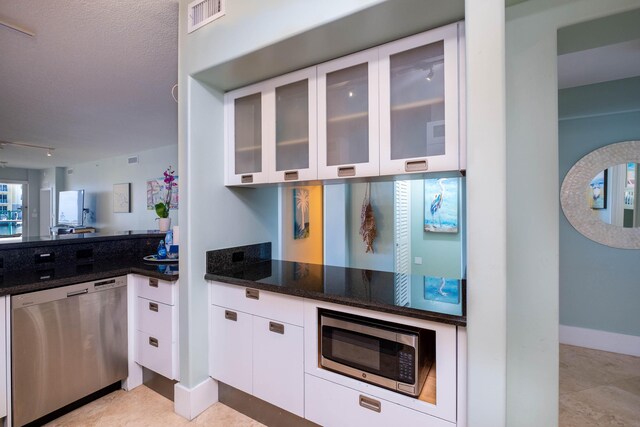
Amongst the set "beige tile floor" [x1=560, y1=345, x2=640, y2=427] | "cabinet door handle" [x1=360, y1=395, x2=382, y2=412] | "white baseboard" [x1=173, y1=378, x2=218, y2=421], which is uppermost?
"cabinet door handle" [x1=360, y1=395, x2=382, y2=412]

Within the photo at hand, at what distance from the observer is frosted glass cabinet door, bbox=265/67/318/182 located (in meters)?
1.71

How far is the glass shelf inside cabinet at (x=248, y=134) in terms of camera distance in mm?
1940

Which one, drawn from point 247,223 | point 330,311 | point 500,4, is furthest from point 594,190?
point 247,223

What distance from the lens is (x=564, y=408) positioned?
78.4 inches

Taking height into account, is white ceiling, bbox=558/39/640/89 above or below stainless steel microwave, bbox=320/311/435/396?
above

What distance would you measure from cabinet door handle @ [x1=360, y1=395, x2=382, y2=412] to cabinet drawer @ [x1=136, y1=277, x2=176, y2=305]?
137cm

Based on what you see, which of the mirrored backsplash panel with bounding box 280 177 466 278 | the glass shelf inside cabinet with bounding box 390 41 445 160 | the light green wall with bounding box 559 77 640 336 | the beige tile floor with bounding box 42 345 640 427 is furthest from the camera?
the mirrored backsplash panel with bounding box 280 177 466 278

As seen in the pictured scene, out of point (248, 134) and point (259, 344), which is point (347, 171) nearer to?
point (248, 134)

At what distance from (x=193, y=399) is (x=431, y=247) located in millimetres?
3240

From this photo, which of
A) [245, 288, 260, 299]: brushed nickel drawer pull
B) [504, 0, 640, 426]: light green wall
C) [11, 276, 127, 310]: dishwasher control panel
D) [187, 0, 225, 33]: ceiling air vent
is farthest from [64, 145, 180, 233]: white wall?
[504, 0, 640, 426]: light green wall

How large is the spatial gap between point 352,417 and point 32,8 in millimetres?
2798

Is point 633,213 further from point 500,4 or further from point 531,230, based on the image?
point 500,4

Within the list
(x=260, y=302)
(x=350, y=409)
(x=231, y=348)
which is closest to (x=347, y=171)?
(x=260, y=302)

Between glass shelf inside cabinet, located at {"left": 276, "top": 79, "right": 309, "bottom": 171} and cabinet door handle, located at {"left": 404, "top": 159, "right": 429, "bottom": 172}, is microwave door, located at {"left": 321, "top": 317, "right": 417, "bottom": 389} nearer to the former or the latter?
cabinet door handle, located at {"left": 404, "top": 159, "right": 429, "bottom": 172}
